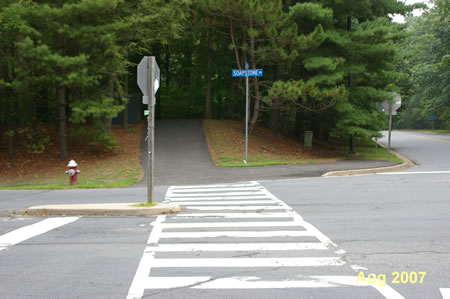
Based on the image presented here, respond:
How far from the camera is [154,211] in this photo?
9.63m

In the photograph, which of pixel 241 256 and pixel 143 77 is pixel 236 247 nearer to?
pixel 241 256

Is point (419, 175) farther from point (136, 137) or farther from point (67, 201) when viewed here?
point (136, 137)

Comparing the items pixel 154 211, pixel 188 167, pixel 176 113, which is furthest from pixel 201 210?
pixel 176 113

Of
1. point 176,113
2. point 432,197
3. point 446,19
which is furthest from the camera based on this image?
point 446,19

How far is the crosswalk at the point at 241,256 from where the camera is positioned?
4953mm

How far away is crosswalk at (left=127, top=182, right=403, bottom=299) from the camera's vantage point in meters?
4.95

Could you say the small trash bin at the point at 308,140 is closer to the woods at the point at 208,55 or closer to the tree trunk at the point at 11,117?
the woods at the point at 208,55

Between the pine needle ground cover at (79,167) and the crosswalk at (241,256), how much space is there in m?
8.73

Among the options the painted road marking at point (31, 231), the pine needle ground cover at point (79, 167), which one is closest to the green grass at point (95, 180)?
the pine needle ground cover at point (79, 167)

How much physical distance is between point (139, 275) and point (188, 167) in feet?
48.9

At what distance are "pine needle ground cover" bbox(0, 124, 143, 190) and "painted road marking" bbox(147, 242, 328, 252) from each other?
10.1m

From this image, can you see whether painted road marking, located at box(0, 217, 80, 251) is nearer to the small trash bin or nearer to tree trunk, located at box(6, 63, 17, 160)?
tree trunk, located at box(6, 63, 17, 160)

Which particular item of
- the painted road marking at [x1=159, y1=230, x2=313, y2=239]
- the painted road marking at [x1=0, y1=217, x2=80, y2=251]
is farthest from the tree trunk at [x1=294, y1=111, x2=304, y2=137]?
the painted road marking at [x1=159, y1=230, x2=313, y2=239]
